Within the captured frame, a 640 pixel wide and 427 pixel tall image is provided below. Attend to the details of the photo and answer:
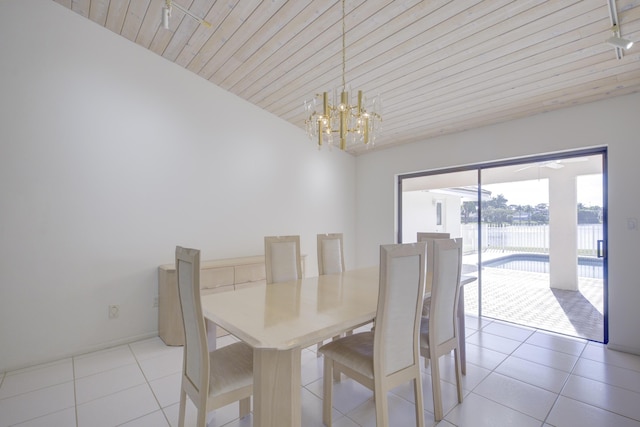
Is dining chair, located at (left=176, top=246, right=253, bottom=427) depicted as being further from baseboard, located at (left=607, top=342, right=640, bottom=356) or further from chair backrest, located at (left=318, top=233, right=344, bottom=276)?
baseboard, located at (left=607, top=342, right=640, bottom=356)

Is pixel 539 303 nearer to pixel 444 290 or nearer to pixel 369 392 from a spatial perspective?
pixel 444 290

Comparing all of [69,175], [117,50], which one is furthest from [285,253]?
[117,50]

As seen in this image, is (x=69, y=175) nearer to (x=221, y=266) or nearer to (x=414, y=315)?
(x=221, y=266)

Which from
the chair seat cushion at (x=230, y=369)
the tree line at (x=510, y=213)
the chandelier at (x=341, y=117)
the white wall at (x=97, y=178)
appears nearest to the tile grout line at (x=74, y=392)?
the white wall at (x=97, y=178)

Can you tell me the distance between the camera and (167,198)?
3.37 m

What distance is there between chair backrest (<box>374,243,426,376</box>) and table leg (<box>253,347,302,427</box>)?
513mm

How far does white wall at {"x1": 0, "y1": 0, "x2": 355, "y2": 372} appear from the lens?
2580 mm

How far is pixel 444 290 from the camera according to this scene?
2.08m

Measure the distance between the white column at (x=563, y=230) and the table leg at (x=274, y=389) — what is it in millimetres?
3752

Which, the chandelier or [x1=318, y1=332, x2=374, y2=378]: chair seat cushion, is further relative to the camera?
the chandelier

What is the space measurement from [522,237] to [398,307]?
3130mm

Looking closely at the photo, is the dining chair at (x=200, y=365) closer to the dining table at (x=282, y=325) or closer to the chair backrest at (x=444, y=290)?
the dining table at (x=282, y=325)

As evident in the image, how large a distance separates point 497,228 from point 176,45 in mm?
4582

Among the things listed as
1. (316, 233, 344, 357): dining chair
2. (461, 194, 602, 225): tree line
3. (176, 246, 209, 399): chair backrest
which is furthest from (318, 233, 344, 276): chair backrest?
(461, 194, 602, 225): tree line
